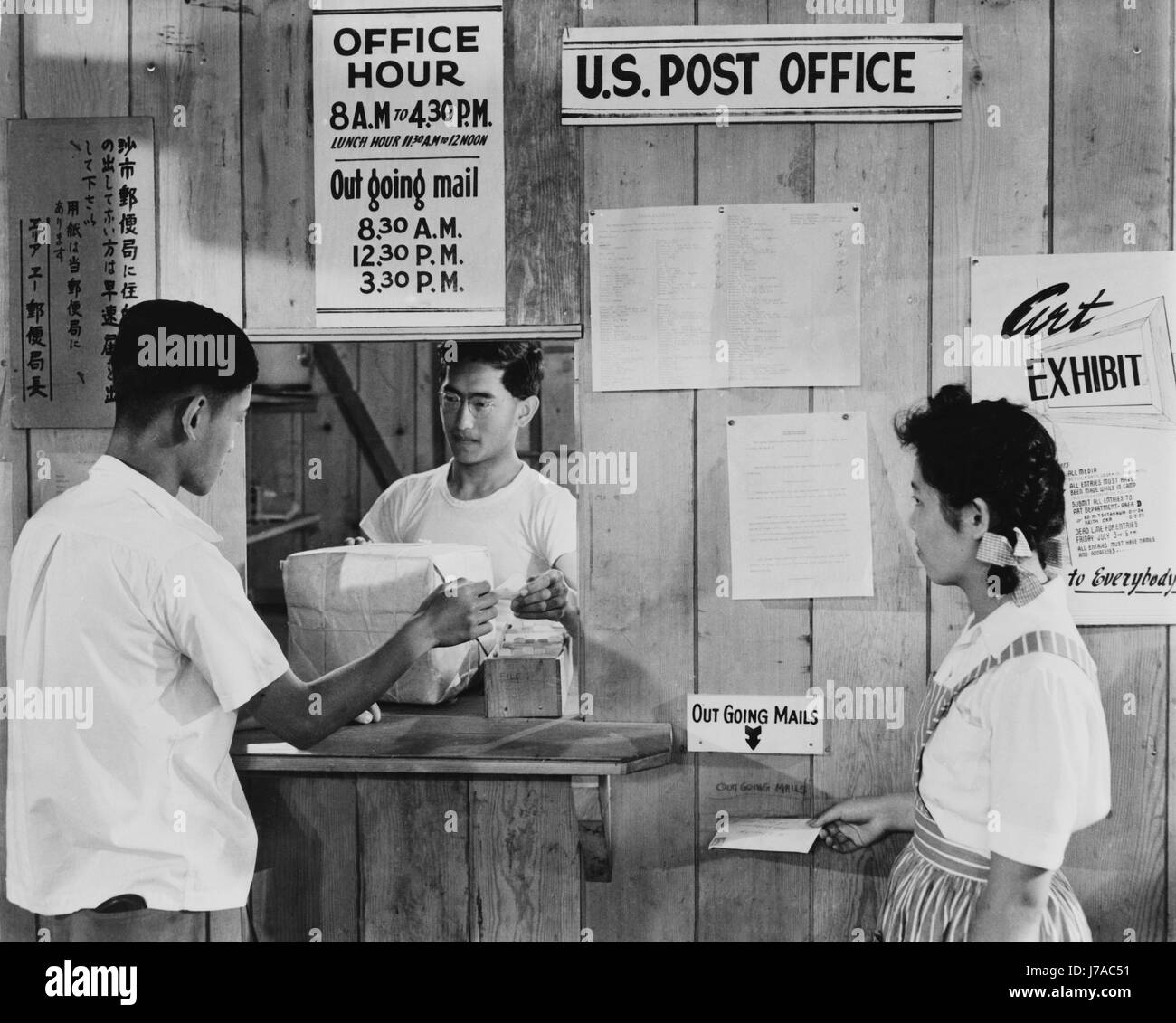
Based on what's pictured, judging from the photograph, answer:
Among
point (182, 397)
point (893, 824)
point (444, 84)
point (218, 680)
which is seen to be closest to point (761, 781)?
point (893, 824)

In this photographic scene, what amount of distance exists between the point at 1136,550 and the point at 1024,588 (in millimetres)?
426

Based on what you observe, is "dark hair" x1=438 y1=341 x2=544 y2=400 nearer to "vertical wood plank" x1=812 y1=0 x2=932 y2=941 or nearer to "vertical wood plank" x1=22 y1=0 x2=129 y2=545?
"vertical wood plank" x1=812 y1=0 x2=932 y2=941

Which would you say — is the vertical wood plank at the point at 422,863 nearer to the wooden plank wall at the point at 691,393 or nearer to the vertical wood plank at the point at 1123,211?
the wooden plank wall at the point at 691,393

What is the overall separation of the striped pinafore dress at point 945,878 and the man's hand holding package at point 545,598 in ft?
2.34

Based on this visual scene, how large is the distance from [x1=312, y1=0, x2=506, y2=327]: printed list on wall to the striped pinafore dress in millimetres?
1098

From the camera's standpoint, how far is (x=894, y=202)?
6.72 feet

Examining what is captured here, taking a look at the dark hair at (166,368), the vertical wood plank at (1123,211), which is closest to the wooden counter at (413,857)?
the dark hair at (166,368)

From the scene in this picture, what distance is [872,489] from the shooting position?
6.79 feet

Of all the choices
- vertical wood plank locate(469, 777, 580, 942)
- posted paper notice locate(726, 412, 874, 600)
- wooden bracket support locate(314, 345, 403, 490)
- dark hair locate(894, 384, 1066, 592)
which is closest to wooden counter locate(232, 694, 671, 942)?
vertical wood plank locate(469, 777, 580, 942)

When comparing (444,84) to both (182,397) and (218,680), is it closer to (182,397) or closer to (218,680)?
(182,397)

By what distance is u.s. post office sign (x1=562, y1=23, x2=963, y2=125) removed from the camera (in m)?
2.03

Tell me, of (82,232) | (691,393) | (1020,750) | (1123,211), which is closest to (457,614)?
(691,393)

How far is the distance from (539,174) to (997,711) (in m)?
1.30

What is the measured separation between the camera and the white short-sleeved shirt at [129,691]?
5.93 feet
